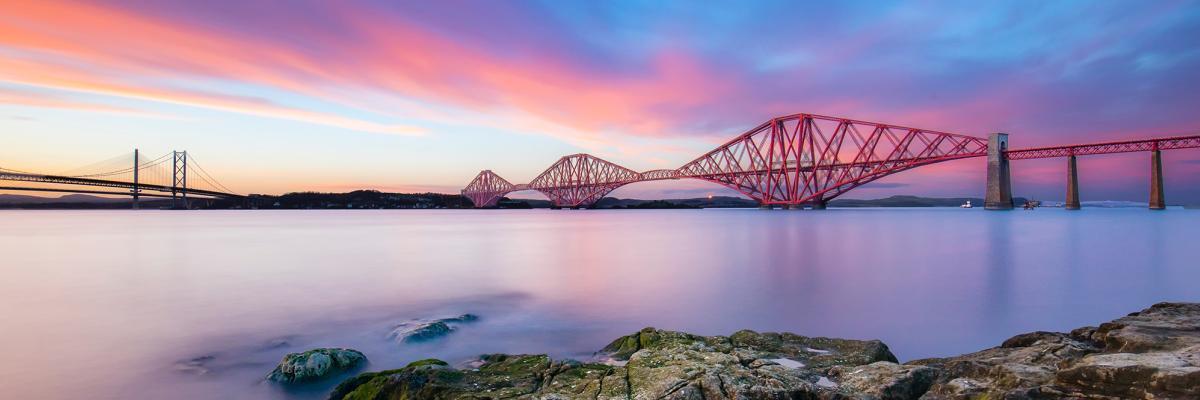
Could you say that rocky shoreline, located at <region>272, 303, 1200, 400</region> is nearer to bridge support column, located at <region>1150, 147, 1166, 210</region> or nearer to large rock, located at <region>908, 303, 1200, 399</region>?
large rock, located at <region>908, 303, 1200, 399</region>

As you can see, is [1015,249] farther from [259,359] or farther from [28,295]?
[28,295]

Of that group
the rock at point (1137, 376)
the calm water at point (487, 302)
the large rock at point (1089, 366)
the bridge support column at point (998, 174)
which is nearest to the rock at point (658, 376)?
the large rock at point (1089, 366)

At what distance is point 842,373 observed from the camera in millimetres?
4004

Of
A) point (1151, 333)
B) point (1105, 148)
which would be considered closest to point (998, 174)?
point (1105, 148)

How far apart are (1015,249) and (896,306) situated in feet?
42.6

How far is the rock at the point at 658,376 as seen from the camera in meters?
3.40

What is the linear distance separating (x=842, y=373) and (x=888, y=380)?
0.45m

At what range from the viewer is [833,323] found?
276 inches

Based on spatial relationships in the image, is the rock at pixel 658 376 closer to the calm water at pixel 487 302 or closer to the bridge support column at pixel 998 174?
the calm water at pixel 487 302

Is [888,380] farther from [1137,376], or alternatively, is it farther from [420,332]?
[420,332]

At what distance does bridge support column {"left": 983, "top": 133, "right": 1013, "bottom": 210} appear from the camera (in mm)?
54125

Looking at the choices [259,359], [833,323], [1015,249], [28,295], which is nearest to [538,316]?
[259,359]

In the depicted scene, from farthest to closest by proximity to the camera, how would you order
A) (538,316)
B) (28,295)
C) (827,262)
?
(827,262) → (28,295) → (538,316)

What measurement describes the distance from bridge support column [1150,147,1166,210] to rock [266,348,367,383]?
69.2 m
